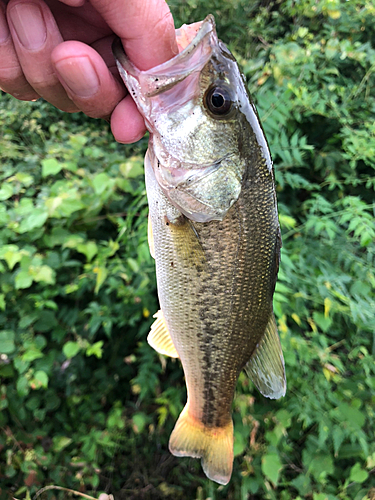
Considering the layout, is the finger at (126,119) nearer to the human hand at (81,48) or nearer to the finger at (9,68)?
the human hand at (81,48)

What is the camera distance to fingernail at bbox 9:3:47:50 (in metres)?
0.69

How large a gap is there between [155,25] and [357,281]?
4.67ft

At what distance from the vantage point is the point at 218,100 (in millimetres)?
755

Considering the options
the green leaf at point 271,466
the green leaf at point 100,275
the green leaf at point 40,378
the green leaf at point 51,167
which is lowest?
the green leaf at point 271,466

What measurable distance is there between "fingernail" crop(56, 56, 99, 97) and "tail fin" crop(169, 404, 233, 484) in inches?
45.4

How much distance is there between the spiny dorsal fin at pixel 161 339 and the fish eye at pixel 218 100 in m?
0.73

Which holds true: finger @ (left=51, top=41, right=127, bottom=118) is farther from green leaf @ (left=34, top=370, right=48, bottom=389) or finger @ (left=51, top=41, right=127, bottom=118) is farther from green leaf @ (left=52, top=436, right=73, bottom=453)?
green leaf @ (left=52, top=436, right=73, bottom=453)

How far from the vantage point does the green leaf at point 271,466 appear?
1.47 metres

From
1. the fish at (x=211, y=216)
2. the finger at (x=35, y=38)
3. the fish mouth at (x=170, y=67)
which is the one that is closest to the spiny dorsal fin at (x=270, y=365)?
the fish at (x=211, y=216)

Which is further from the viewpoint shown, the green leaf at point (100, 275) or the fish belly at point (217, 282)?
the green leaf at point (100, 275)

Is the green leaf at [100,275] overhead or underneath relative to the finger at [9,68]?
underneath

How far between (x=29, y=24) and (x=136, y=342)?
1612 millimetres

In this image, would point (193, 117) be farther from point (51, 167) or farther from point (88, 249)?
point (51, 167)

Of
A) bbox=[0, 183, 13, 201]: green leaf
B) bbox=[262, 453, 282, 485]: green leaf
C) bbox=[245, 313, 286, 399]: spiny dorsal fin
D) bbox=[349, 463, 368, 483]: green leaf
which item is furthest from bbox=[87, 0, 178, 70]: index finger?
bbox=[349, 463, 368, 483]: green leaf
